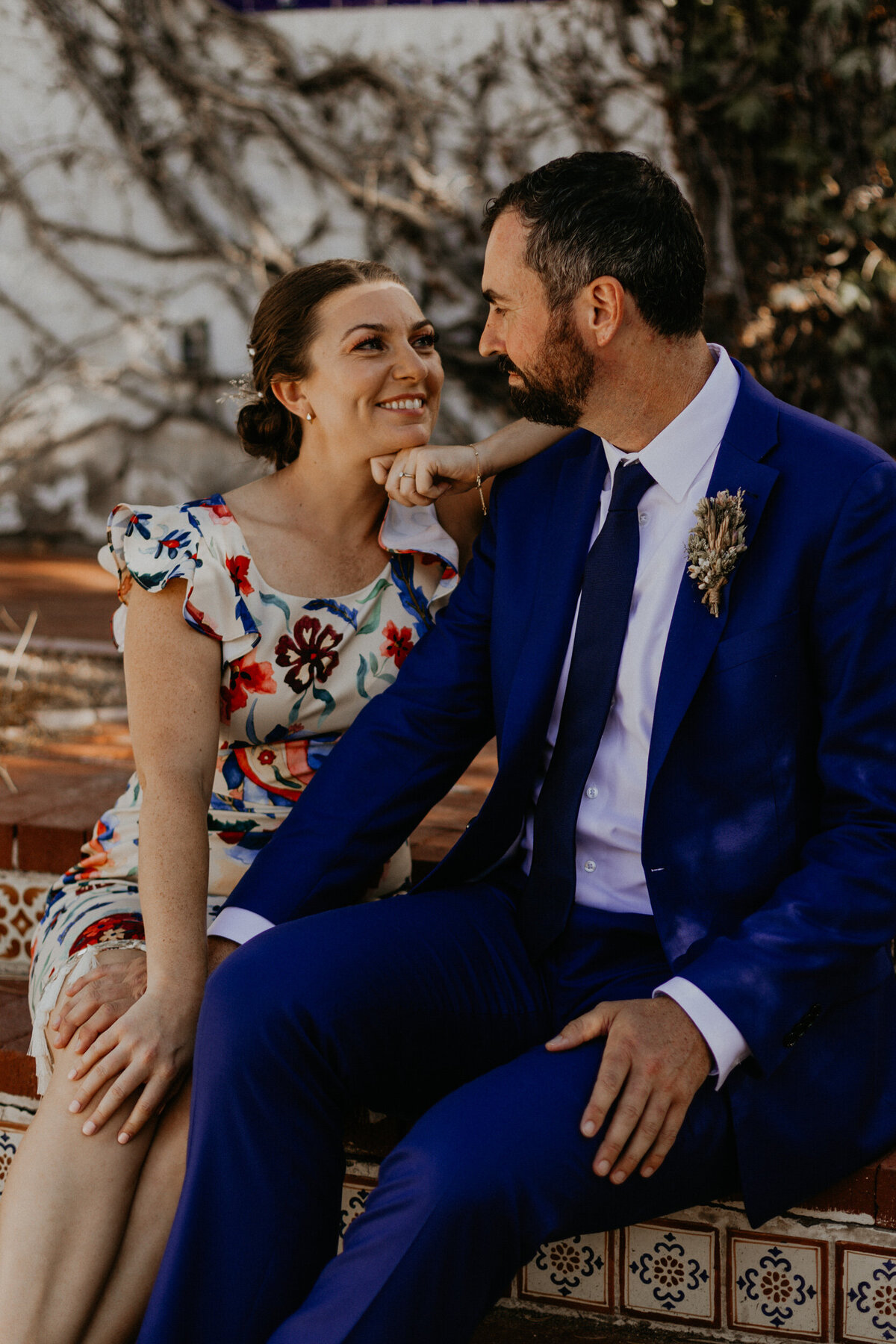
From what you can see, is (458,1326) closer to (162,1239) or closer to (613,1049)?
(613,1049)

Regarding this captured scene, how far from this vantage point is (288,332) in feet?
7.86

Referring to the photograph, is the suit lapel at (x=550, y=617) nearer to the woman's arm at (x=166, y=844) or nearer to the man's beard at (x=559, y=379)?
the man's beard at (x=559, y=379)

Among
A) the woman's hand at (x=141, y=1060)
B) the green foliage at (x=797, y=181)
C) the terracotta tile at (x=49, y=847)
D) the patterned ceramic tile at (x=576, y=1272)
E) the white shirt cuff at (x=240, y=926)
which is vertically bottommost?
the patterned ceramic tile at (x=576, y=1272)

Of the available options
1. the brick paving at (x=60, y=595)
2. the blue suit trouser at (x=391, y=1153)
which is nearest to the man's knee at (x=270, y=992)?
the blue suit trouser at (x=391, y=1153)

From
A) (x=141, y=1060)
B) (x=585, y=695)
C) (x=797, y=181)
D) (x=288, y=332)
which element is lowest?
(x=141, y=1060)

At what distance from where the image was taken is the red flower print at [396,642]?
7.79 ft

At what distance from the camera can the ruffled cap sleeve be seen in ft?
7.22

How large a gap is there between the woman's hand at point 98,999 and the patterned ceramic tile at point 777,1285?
964 mm

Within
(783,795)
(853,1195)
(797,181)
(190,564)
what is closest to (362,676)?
(190,564)

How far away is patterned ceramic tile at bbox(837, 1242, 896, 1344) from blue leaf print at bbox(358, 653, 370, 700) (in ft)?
3.80

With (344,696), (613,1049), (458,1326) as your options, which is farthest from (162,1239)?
(344,696)

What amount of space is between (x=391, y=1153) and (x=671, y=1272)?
26.2 inches

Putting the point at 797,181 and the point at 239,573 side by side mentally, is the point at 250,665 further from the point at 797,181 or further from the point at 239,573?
the point at 797,181

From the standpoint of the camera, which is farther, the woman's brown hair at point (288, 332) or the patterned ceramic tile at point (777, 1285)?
the woman's brown hair at point (288, 332)
